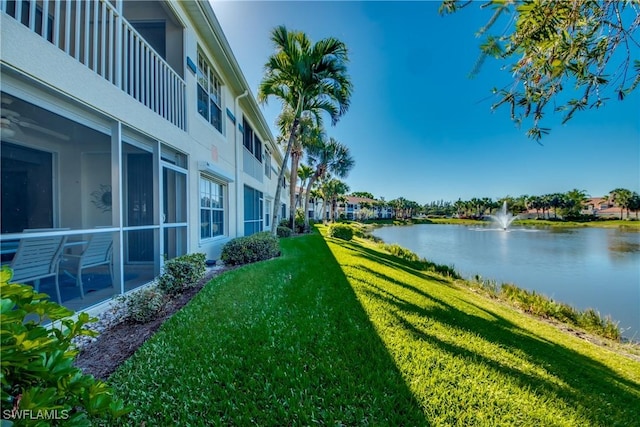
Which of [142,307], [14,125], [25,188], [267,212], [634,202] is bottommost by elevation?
[142,307]

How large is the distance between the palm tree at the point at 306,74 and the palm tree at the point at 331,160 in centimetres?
1317

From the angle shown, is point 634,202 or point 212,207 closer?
point 212,207

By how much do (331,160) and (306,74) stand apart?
17117mm

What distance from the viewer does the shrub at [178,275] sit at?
4.75 metres

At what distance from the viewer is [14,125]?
15.9 feet

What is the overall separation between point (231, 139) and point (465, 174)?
53.1 metres

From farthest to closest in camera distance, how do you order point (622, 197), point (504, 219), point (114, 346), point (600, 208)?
1. point (600, 208)
2. point (622, 197)
3. point (504, 219)
4. point (114, 346)

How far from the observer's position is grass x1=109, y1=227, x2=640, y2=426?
231 cm

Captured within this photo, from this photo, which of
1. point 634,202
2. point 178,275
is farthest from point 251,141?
point 634,202

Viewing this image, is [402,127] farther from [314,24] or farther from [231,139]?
[231,139]

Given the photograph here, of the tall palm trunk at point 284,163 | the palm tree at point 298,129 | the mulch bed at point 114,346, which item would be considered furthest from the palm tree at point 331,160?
the mulch bed at point 114,346

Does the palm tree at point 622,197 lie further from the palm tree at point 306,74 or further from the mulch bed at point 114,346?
the mulch bed at point 114,346

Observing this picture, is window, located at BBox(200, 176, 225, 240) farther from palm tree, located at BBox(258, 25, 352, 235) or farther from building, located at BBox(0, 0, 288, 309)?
palm tree, located at BBox(258, 25, 352, 235)

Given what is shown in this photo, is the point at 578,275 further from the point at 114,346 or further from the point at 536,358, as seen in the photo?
the point at 114,346
